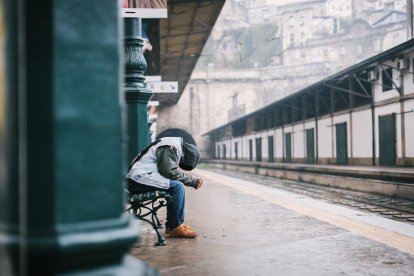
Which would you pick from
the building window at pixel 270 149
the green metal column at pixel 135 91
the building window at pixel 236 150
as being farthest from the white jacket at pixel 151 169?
the building window at pixel 236 150

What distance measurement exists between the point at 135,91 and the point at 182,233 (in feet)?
7.08

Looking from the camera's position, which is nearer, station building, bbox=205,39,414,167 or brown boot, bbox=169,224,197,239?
brown boot, bbox=169,224,197,239

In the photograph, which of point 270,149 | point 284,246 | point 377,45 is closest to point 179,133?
point 270,149

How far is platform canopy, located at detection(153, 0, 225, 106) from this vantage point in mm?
14047

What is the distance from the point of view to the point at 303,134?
2458 cm

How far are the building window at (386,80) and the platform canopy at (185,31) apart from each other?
537 centimetres

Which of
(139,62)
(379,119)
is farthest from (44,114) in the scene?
(379,119)

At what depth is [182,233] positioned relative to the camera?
5434 mm

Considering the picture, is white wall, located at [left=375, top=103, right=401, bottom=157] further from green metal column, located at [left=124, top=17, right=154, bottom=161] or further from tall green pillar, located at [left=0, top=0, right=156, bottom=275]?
tall green pillar, located at [left=0, top=0, right=156, bottom=275]

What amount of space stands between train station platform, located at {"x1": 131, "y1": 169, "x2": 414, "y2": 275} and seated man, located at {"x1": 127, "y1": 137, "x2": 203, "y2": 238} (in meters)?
0.30

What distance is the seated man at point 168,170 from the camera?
5168mm

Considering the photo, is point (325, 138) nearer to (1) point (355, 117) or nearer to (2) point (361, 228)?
(1) point (355, 117)

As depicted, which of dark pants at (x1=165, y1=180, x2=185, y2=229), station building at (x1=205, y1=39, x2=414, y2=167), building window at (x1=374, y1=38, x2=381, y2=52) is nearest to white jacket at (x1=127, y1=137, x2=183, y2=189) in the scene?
dark pants at (x1=165, y1=180, x2=185, y2=229)

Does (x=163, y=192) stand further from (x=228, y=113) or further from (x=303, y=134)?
(x=228, y=113)
